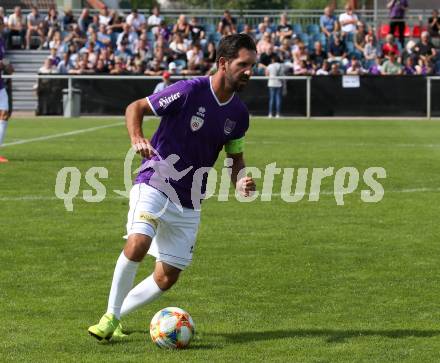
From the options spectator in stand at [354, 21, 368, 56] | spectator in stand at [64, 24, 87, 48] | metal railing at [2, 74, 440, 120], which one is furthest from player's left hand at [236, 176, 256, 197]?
spectator in stand at [64, 24, 87, 48]

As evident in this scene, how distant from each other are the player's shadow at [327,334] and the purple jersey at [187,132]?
91cm

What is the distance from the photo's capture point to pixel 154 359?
6555 mm

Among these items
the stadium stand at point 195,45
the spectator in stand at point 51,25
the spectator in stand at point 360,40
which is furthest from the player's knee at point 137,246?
the spectator in stand at point 51,25

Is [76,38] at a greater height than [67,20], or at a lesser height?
lesser

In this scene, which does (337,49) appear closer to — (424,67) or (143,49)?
(424,67)

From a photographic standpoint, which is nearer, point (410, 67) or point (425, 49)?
point (410, 67)

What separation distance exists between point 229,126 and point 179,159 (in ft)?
1.37

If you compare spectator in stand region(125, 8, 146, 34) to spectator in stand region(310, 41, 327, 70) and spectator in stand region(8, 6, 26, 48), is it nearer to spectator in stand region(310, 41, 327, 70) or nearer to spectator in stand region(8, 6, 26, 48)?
spectator in stand region(8, 6, 26, 48)

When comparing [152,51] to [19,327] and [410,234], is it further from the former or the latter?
[19,327]

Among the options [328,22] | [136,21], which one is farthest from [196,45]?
[328,22]

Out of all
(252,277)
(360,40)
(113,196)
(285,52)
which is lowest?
(113,196)

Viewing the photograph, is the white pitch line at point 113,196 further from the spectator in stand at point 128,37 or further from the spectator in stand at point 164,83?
the spectator in stand at point 128,37

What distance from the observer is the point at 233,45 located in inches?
273

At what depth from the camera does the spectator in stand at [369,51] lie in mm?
35562
